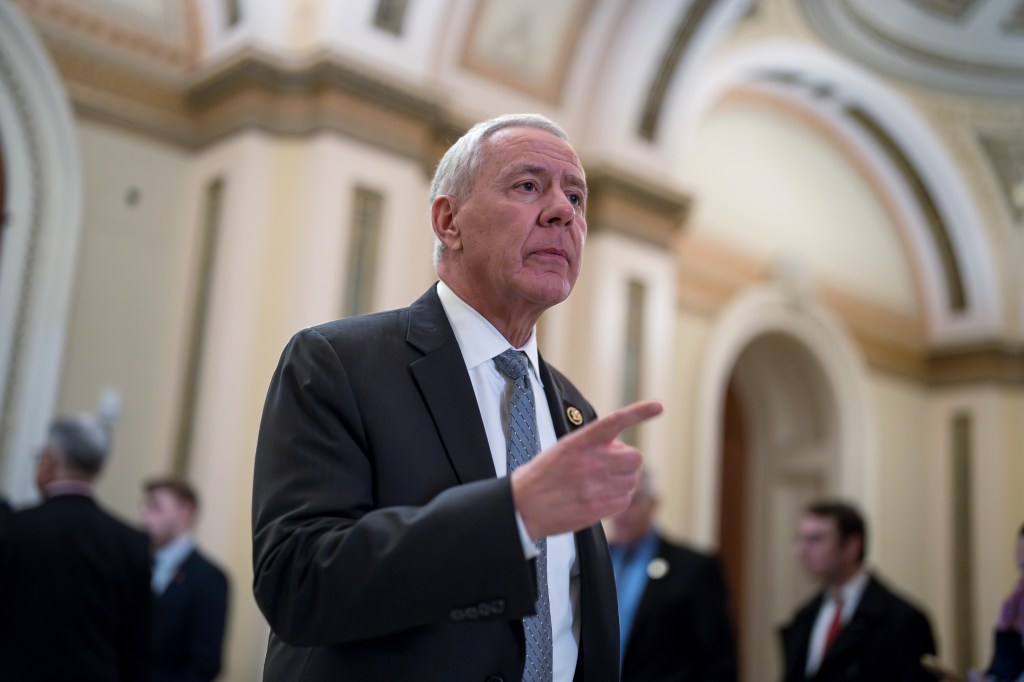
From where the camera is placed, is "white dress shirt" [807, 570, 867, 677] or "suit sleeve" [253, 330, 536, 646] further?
"white dress shirt" [807, 570, 867, 677]

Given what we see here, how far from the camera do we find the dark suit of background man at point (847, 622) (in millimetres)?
3678

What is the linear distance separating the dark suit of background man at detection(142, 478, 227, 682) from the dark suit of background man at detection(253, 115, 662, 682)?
9.37 ft

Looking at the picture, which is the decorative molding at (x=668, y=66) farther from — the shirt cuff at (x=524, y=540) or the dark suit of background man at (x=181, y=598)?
the shirt cuff at (x=524, y=540)

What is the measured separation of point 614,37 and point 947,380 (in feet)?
17.1

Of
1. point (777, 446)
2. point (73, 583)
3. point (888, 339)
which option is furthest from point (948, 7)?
point (73, 583)

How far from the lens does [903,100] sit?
945cm

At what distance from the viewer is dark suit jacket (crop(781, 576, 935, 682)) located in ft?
12.0

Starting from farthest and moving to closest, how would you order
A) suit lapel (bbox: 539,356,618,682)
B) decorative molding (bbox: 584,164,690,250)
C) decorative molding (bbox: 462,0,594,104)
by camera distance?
decorative molding (bbox: 584,164,690,250)
decorative molding (bbox: 462,0,594,104)
suit lapel (bbox: 539,356,618,682)

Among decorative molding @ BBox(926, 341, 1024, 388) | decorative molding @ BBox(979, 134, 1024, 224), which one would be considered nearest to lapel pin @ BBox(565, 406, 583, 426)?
decorative molding @ BBox(926, 341, 1024, 388)

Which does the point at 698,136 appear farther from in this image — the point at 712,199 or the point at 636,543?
the point at 636,543

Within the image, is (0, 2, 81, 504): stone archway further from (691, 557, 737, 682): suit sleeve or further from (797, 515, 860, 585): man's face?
(797, 515, 860, 585): man's face

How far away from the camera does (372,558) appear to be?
1250mm

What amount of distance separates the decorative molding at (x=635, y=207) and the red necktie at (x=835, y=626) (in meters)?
3.29

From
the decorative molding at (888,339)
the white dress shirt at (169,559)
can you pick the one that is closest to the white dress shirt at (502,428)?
the white dress shirt at (169,559)
